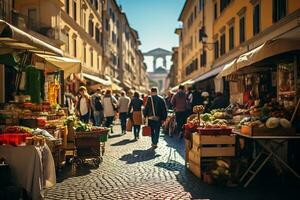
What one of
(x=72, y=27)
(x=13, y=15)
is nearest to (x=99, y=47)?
(x=72, y=27)

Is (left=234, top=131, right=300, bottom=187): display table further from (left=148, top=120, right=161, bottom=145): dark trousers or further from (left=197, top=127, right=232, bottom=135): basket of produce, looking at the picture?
(left=148, top=120, right=161, bottom=145): dark trousers

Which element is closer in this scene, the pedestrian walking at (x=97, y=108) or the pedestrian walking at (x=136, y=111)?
the pedestrian walking at (x=136, y=111)

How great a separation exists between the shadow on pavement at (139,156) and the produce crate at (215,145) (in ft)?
8.61

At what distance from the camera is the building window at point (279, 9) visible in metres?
14.6

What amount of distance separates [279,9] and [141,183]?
10.4m

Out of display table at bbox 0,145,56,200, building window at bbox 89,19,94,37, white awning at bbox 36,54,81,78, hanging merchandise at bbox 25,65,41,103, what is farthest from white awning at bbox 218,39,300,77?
building window at bbox 89,19,94,37

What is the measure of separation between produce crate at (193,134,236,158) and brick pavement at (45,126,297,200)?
0.59 metres

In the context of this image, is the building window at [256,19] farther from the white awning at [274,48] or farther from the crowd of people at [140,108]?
the white awning at [274,48]

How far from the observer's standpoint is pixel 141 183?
7.35m

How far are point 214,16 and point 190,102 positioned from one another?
14210 mm

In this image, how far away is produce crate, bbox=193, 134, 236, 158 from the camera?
7641mm

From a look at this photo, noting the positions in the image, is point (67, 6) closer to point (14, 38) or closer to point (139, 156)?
point (139, 156)

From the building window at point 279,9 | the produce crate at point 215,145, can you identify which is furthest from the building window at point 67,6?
the produce crate at point 215,145

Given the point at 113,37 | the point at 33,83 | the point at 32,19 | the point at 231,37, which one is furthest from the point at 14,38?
the point at 113,37
